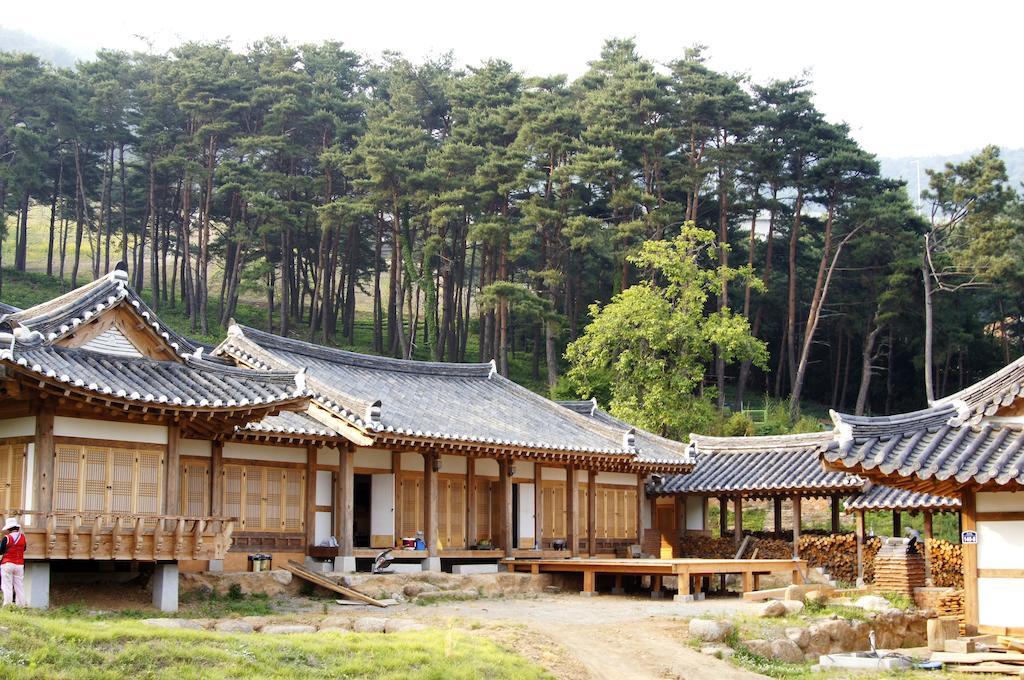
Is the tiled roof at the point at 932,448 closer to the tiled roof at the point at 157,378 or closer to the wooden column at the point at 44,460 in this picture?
the tiled roof at the point at 157,378

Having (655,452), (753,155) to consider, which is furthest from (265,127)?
(655,452)

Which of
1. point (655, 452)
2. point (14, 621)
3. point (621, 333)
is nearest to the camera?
point (14, 621)

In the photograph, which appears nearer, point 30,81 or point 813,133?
point 813,133

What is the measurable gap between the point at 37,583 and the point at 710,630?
10889 mm

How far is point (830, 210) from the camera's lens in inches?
2175

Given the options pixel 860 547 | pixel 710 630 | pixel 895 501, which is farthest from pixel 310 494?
pixel 860 547

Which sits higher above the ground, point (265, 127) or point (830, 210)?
point (265, 127)

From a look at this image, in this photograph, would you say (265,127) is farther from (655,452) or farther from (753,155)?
(655,452)

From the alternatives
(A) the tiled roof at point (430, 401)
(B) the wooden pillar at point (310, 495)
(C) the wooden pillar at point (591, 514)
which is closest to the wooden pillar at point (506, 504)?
(A) the tiled roof at point (430, 401)

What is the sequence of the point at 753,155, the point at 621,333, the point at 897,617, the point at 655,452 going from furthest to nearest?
the point at 753,155 < the point at 621,333 < the point at 655,452 < the point at 897,617

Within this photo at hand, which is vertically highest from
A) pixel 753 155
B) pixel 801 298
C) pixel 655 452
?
pixel 753 155

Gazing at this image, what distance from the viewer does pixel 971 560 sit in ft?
43.6

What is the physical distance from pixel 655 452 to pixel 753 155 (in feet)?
84.2

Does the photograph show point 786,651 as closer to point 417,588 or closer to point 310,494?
point 417,588
